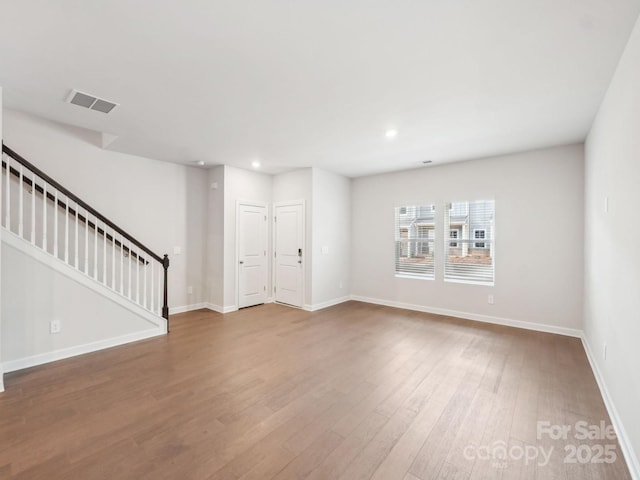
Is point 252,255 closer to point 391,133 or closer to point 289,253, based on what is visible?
point 289,253

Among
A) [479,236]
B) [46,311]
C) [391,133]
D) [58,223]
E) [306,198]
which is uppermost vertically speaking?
[391,133]

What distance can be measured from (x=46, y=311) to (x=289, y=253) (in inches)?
143

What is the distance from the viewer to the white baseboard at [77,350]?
3.02 meters

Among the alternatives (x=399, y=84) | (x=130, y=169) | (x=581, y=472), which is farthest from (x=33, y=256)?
(x=581, y=472)

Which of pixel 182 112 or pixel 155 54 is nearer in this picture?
pixel 155 54

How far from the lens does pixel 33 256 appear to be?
3.08m

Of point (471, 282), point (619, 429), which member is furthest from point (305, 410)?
point (471, 282)

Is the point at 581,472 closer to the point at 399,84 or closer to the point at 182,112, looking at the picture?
the point at 399,84

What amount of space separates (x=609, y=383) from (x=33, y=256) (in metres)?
5.60

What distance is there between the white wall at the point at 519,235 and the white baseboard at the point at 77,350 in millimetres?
4235

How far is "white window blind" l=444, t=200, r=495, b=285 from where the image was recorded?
476 centimetres

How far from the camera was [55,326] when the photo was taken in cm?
324

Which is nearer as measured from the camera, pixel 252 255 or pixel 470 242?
pixel 470 242

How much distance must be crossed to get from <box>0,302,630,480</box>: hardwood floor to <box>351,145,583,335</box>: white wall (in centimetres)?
72
